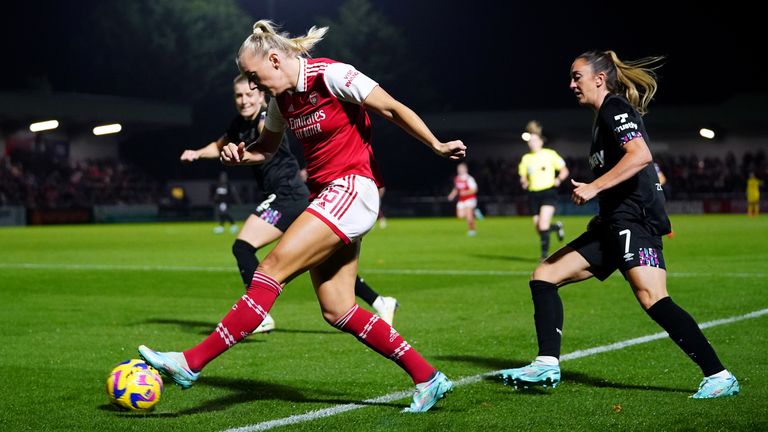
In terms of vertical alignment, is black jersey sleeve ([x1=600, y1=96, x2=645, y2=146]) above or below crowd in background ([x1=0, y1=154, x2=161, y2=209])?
below

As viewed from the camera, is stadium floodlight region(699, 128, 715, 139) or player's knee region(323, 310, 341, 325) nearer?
player's knee region(323, 310, 341, 325)

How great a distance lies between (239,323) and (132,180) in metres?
55.4

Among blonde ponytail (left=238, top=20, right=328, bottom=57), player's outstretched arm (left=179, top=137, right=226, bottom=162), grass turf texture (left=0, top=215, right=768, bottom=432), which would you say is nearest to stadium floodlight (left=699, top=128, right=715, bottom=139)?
grass turf texture (left=0, top=215, right=768, bottom=432)

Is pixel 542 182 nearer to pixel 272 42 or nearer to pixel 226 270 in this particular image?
pixel 226 270

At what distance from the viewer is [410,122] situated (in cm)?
559

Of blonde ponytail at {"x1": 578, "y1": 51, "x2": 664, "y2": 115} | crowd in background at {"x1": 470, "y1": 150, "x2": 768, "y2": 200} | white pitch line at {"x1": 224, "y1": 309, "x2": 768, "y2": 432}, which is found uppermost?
crowd in background at {"x1": 470, "y1": 150, "x2": 768, "y2": 200}

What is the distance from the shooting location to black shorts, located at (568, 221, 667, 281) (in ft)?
21.0

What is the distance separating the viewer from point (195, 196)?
211ft

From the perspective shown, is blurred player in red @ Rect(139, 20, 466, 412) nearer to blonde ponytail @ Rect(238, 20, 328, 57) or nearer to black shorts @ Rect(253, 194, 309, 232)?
blonde ponytail @ Rect(238, 20, 328, 57)

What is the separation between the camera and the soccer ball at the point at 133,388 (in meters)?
5.84

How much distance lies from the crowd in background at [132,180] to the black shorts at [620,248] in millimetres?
46380

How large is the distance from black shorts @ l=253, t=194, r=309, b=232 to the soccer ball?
12.8 feet

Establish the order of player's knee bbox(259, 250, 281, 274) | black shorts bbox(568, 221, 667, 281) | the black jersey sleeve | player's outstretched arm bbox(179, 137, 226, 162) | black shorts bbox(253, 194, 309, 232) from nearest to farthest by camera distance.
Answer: player's knee bbox(259, 250, 281, 274) → the black jersey sleeve → black shorts bbox(568, 221, 667, 281) → player's outstretched arm bbox(179, 137, 226, 162) → black shorts bbox(253, 194, 309, 232)

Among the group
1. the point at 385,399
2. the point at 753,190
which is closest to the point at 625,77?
the point at 385,399
